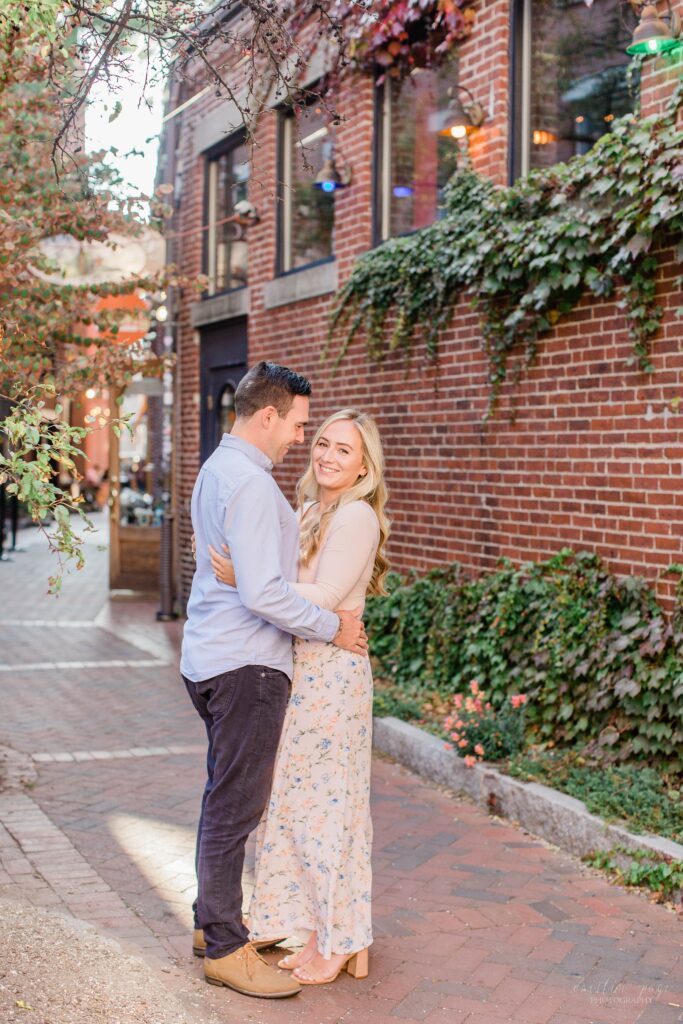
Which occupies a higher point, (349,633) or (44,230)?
(44,230)

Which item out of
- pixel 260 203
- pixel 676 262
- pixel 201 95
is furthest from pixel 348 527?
pixel 201 95

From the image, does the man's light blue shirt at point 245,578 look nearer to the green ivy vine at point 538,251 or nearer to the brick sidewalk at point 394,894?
the brick sidewalk at point 394,894

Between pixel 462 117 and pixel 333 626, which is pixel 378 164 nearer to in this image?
pixel 462 117

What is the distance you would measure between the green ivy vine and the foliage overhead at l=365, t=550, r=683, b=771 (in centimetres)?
120

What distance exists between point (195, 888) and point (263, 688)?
4.98ft

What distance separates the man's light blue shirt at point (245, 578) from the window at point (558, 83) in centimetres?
450

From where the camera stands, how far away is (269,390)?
374 cm

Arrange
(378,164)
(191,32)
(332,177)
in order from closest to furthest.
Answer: (191,32) < (378,164) < (332,177)

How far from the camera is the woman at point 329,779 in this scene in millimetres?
3791

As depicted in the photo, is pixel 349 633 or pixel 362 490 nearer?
pixel 349 633

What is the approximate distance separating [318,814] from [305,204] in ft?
25.3

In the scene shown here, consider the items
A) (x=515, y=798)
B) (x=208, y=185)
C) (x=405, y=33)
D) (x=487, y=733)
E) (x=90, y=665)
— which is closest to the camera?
(x=515, y=798)

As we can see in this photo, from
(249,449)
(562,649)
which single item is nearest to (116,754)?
(562,649)

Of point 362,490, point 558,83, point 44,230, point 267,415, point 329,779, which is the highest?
point 558,83
